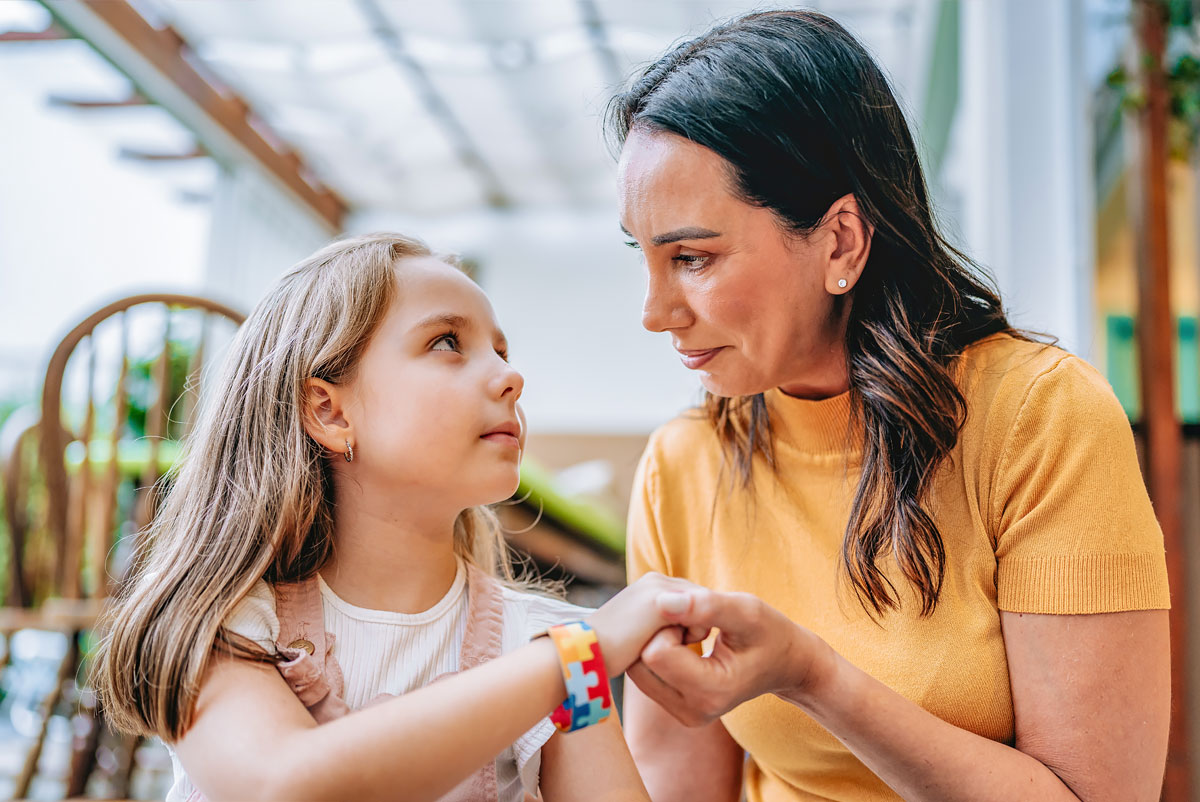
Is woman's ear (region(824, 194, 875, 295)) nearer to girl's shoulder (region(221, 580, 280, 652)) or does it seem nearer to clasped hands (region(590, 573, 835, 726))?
clasped hands (region(590, 573, 835, 726))

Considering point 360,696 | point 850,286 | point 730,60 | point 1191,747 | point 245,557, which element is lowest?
point 1191,747

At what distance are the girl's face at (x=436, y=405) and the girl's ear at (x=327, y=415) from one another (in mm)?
12

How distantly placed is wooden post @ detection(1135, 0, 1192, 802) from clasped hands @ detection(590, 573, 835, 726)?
1.04 m

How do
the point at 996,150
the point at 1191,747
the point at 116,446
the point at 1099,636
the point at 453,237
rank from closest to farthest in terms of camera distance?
1. the point at 1099,636
2. the point at 1191,747
3. the point at 116,446
4. the point at 996,150
5. the point at 453,237

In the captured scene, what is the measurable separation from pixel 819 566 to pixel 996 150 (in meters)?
1.29

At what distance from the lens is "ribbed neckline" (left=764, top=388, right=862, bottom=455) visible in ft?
3.52

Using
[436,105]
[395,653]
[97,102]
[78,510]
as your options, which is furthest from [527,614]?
[436,105]

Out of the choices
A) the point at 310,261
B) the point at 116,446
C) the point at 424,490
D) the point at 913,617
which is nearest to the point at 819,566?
the point at 913,617

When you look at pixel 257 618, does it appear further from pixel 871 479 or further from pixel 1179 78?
Answer: pixel 1179 78

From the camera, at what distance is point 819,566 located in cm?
107

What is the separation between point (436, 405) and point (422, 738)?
337 mm

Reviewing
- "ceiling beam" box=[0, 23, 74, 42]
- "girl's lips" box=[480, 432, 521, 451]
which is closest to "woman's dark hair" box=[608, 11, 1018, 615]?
"girl's lips" box=[480, 432, 521, 451]

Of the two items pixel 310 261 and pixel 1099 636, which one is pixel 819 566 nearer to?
pixel 1099 636

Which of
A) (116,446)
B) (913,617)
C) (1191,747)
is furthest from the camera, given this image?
(116,446)
